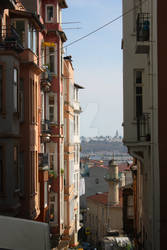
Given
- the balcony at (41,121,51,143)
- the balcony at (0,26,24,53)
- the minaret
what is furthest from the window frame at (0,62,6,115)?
the minaret

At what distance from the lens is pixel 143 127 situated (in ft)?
53.2

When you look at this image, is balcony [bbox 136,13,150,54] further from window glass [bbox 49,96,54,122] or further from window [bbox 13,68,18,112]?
window glass [bbox 49,96,54,122]

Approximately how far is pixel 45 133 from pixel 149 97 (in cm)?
987

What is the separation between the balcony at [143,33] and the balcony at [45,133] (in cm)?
896

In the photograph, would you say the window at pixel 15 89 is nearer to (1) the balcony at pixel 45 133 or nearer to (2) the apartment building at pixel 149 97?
(2) the apartment building at pixel 149 97

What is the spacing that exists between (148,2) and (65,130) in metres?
16.7

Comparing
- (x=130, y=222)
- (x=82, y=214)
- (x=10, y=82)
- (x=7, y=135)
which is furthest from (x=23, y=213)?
(x=82, y=214)

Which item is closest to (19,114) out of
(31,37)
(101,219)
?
(31,37)

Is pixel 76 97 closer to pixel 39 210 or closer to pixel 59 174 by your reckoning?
pixel 59 174

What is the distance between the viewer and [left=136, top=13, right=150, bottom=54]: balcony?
15.4m

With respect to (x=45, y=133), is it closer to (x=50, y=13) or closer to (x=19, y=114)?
(x=50, y=13)

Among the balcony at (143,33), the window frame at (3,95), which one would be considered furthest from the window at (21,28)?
the balcony at (143,33)

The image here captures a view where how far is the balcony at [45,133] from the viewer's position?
24.0m

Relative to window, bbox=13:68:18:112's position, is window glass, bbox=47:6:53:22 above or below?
above
